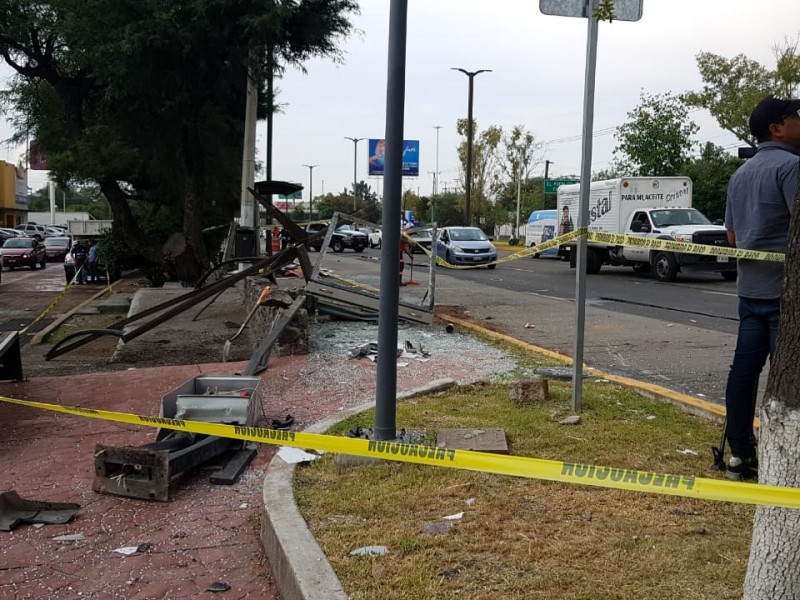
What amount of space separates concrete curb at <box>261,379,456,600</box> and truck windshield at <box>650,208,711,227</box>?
19297 millimetres

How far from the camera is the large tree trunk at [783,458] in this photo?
7.45 feet

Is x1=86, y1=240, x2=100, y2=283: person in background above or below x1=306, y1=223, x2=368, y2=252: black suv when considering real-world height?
below

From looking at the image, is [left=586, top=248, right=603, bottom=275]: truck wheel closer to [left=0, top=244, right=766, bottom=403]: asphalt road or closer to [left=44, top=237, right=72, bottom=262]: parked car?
[left=0, top=244, right=766, bottom=403]: asphalt road

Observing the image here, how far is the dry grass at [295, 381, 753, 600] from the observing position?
2.99 meters

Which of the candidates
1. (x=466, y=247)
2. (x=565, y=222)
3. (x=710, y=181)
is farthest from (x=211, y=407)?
(x=710, y=181)

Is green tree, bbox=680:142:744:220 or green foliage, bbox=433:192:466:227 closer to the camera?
green tree, bbox=680:142:744:220

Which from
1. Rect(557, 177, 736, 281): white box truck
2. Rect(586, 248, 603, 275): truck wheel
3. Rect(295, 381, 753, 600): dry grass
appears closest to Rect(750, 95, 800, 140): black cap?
Rect(295, 381, 753, 600): dry grass

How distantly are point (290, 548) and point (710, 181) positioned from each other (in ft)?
115

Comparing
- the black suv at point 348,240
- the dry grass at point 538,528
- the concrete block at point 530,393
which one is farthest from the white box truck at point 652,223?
the black suv at point 348,240

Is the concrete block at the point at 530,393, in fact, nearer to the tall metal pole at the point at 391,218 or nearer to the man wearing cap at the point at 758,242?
the tall metal pole at the point at 391,218

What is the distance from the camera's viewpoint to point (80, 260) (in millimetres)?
25828

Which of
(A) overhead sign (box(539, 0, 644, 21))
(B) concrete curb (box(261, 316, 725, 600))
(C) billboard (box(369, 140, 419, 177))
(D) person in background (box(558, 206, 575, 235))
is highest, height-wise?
(C) billboard (box(369, 140, 419, 177))

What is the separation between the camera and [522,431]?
506cm

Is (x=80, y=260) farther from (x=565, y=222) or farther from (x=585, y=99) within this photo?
(x=585, y=99)
